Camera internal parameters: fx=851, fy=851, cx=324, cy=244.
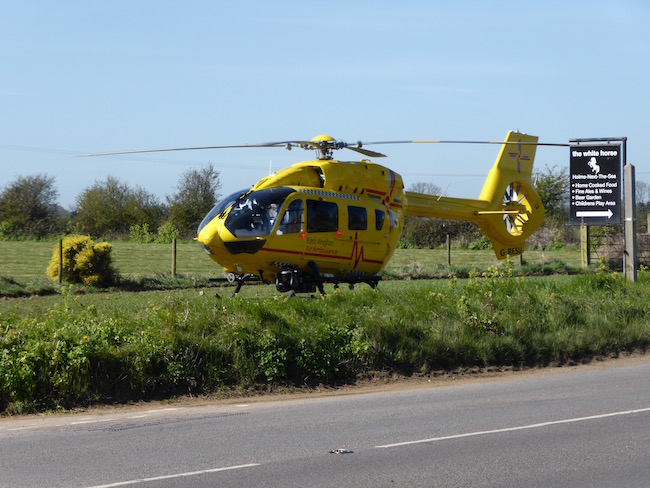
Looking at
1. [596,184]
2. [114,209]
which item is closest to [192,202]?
[114,209]

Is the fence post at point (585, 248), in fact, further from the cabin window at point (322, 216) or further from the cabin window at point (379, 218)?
the cabin window at point (322, 216)

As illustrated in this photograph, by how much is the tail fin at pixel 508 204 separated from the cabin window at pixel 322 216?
630 cm

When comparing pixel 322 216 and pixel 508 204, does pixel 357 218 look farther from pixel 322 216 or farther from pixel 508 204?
pixel 508 204

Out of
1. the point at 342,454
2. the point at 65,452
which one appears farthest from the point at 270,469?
the point at 65,452

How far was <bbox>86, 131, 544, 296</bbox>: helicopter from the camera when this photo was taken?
19156 mm

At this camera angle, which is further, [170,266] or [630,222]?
[170,266]

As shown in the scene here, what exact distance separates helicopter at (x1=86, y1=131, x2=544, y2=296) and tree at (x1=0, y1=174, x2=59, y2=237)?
47.0 meters

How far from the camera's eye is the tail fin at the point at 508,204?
2628cm

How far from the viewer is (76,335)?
11.2m

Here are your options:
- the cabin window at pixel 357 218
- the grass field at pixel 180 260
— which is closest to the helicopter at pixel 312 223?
the cabin window at pixel 357 218

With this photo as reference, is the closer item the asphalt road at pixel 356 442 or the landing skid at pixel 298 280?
the asphalt road at pixel 356 442

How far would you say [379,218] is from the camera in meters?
21.5

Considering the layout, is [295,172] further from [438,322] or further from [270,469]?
[270,469]

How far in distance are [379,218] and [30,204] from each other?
52.6 meters
